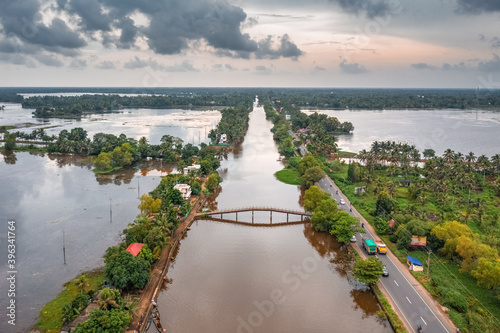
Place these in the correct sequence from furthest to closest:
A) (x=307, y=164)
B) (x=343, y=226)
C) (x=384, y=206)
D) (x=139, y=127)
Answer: (x=139, y=127)
(x=307, y=164)
(x=384, y=206)
(x=343, y=226)

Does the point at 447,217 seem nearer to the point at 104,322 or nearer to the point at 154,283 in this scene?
the point at 154,283

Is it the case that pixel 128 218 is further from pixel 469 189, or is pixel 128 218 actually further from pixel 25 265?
pixel 469 189

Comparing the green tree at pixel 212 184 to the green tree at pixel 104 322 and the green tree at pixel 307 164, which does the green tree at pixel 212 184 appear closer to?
Answer: the green tree at pixel 307 164

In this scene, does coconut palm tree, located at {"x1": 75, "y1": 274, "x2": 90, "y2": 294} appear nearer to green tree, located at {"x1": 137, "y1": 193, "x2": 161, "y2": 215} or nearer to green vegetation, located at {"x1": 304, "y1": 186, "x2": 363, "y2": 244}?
green tree, located at {"x1": 137, "y1": 193, "x2": 161, "y2": 215}

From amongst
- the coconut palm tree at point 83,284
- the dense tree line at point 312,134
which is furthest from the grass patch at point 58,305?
the dense tree line at point 312,134

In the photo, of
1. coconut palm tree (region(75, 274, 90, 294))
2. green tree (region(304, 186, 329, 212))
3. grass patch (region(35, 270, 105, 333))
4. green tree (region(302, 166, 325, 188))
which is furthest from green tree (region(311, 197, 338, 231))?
coconut palm tree (region(75, 274, 90, 294))

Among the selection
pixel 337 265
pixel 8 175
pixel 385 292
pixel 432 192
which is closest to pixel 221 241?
pixel 337 265

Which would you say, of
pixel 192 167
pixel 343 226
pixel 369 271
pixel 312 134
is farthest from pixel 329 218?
pixel 312 134
